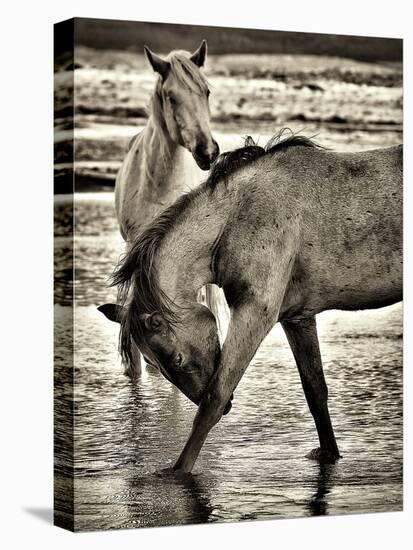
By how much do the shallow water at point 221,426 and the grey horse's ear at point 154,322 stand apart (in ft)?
0.70

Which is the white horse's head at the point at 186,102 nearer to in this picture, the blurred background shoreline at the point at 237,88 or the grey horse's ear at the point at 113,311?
the blurred background shoreline at the point at 237,88

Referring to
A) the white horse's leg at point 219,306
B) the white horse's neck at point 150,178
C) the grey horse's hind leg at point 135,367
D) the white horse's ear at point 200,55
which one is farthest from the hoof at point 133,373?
the white horse's ear at point 200,55

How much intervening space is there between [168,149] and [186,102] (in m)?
0.30

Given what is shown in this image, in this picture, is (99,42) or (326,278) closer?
(99,42)

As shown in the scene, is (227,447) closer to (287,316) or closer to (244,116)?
(287,316)

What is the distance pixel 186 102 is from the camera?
898 cm

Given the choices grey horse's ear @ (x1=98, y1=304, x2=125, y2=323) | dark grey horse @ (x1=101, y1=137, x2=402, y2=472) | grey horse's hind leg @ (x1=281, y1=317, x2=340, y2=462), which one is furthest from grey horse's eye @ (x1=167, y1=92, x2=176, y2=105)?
grey horse's hind leg @ (x1=281, y1=317, x2=340, y2=462)

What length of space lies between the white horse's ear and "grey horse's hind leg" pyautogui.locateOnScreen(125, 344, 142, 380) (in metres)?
1.76

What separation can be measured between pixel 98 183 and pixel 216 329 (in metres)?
1.14

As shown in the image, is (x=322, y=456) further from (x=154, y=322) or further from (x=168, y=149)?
(x=168, y=149)

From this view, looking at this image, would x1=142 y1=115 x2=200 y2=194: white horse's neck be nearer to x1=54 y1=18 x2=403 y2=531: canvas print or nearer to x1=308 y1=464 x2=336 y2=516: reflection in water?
x1=54 y1=18 x2=403 y2=531: canvas print

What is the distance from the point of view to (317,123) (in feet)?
31.1

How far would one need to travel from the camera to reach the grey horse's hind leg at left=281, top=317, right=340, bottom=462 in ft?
30.8

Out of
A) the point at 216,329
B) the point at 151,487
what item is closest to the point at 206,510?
the point at 151,487
